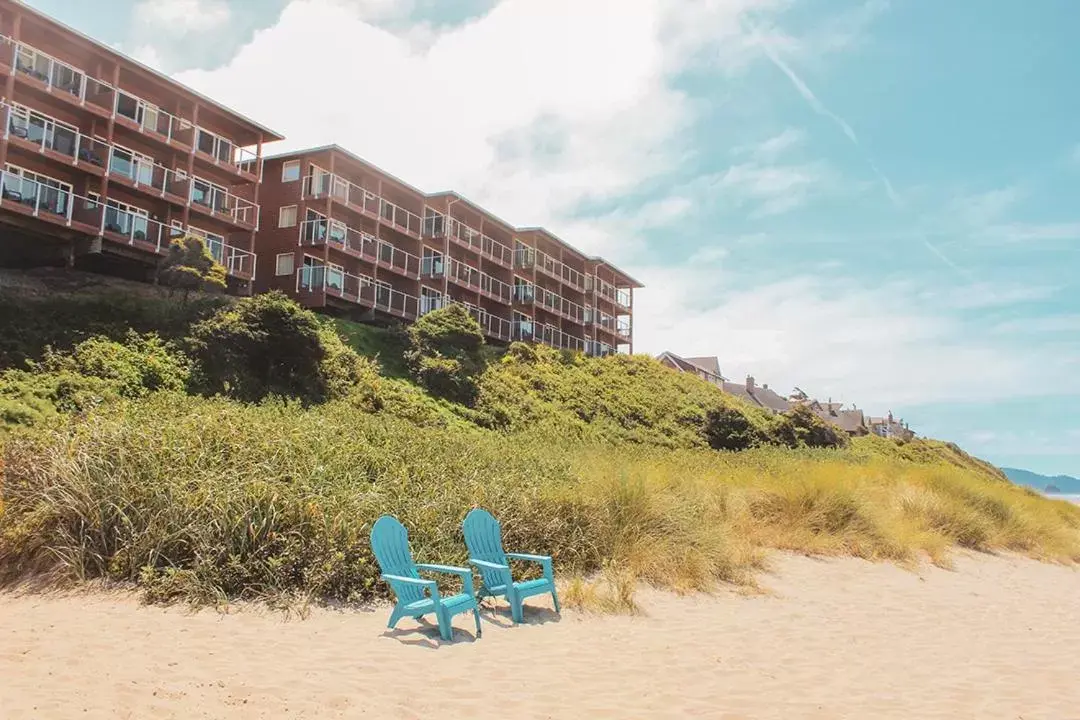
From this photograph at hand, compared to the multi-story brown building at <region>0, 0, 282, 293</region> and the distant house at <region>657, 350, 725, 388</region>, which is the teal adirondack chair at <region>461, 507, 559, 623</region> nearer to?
the multi-story brown building at <region>0, 0, 282, 293</region>

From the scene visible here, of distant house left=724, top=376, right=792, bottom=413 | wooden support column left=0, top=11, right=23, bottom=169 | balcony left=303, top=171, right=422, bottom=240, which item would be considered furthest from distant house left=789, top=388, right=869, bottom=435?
wooden support column left=0, top=11, right=23, bottom=169

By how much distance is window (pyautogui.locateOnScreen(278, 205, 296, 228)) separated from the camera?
30.8 metres

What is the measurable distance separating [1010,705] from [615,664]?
285 centimetres

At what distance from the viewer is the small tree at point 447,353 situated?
86.0 feet

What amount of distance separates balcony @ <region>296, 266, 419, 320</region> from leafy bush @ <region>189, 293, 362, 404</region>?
7.82 metres

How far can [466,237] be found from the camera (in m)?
38.6

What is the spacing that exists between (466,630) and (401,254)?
1130 inches

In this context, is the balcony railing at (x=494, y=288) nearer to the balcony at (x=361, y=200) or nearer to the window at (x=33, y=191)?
the balcony at (x=361, y=200)

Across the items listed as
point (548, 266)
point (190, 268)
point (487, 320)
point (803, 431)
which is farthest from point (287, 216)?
point (803, 431)

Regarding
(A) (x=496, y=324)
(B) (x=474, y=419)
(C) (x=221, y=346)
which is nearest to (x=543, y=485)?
(C) (x=221, y=346)

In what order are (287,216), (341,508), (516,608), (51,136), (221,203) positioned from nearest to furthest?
(516,608) → (341,508) → (51,136) → (221,203) → (287,216)

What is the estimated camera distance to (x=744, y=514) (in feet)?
39.2

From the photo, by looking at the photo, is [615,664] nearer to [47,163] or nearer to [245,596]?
[245,596]

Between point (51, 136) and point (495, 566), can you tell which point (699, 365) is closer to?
point (51, 136)
